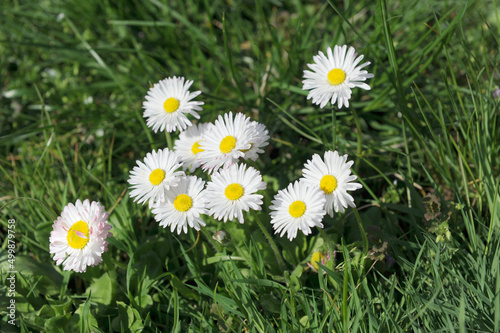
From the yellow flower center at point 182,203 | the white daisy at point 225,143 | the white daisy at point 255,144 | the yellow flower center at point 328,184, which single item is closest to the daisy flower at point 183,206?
the yellow flower center at point 182,203

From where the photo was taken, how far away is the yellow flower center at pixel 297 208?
Result: 168 centimetres

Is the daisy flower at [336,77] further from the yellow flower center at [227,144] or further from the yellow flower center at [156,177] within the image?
the yellow flower center at [156,177]

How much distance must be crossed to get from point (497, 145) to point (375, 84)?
2.48 feet

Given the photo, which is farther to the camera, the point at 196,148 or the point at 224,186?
the point at 196,148

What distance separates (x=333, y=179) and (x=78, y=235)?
1.08 m

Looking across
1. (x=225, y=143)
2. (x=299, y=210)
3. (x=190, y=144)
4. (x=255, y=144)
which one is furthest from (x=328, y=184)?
(x=190, y=144)

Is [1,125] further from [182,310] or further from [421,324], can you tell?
[421,324]

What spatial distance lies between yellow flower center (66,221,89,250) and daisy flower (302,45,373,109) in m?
1.11

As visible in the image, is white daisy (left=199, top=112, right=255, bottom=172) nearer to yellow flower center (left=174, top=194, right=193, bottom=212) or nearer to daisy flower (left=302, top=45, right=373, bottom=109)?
yellow flower center (left=174, top=194, right=193, bottom=212)

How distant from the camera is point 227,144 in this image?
6.07ft

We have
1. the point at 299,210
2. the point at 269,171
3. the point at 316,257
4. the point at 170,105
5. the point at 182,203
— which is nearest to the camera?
the point at 299,210

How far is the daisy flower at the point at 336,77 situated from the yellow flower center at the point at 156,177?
2.35 feet

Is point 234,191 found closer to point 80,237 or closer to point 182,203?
point 182,203

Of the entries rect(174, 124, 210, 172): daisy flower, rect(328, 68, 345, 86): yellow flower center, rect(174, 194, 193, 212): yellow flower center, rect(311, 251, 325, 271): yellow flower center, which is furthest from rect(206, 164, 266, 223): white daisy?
rect(328, 68, 345, 86): yellow flower center
